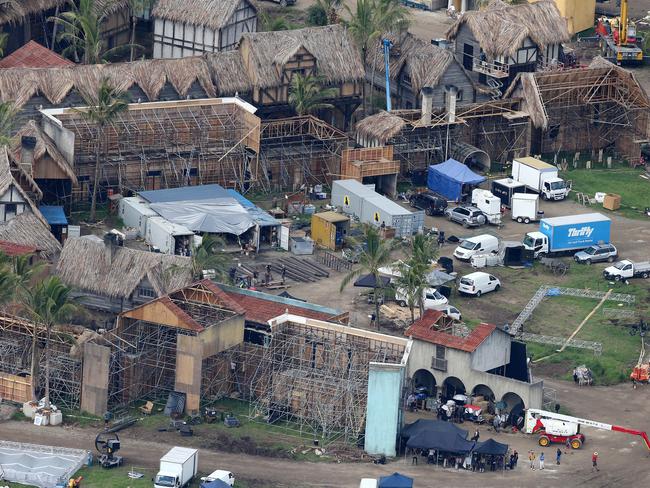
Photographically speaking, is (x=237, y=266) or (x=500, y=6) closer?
(x=237, y=266)

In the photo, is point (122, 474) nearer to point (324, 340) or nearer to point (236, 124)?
point (324, 340)

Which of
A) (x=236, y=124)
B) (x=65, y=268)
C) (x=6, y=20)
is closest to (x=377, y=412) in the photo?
(x=65, y=268)

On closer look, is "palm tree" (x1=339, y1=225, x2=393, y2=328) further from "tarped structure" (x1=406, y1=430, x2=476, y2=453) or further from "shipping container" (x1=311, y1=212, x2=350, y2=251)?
"tarped structure" (x1=406, y1=430, x2=476, y2=453)

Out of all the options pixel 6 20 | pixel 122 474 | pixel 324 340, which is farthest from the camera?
pixel 6 20

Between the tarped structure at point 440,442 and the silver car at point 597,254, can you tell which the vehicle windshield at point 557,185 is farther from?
the tarped structure at point 440,442

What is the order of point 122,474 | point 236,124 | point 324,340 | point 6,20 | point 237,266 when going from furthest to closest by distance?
point 6,20
point 236,124
point 237,266
point 324,340
point 122,474

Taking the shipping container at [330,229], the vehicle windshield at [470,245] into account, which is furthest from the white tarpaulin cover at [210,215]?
the vehicle windshield at [470,245]

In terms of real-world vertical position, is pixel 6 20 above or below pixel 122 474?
above

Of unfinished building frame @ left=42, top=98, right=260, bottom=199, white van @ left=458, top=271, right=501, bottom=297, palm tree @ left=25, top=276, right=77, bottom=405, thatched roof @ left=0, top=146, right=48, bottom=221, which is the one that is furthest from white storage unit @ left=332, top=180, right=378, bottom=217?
palm tree @ left=25, top=276, right=77, bottom=405

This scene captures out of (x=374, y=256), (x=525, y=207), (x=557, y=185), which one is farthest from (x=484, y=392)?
(x=557, y=185)
